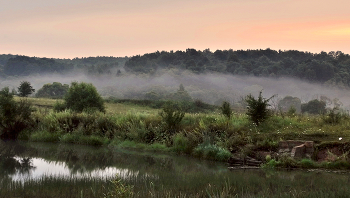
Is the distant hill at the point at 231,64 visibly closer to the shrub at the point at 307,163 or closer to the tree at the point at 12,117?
the tree at the point at 12,117

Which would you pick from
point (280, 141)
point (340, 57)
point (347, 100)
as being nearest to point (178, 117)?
point (280, 141)

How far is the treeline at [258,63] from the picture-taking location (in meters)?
105

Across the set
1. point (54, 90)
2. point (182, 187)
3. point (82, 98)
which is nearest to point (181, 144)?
point (182, 187)

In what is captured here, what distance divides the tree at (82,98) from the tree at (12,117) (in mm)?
7168

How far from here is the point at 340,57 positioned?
382 feet

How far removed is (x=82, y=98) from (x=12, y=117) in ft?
31.8

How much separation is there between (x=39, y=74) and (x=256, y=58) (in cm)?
8536

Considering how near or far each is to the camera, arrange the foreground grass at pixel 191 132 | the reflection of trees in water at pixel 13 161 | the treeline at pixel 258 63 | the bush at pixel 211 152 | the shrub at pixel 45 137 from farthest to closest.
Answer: the treeline at pixel 258 63, the shrub at pixel 45 137, the foreground grass at pixel 191 132, the bush at pixel 211 152, the reflection of trees in water at pixel 13 161

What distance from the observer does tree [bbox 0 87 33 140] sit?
28.1 meters

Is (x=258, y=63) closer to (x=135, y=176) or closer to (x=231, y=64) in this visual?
(x=231, y=64)

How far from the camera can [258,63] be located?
419 feet

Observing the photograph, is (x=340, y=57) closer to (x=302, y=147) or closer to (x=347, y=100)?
(x=347, y=100)

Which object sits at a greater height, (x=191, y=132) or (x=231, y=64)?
(x=231, y=64)

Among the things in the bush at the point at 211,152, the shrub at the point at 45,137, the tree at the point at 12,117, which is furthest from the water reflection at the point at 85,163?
the tree at the point at 12,117
